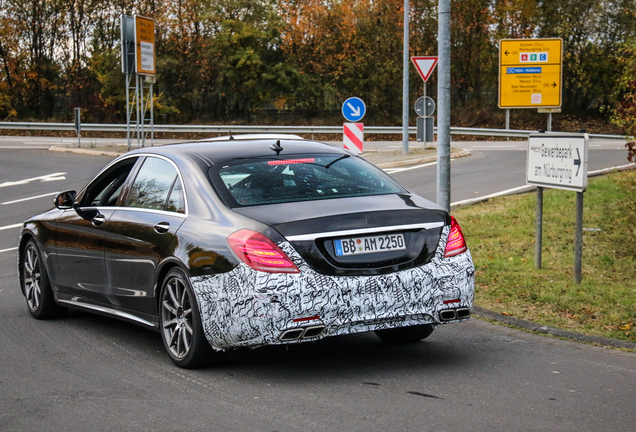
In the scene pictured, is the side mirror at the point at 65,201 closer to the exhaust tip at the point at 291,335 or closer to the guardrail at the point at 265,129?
the exhaust tip at the point at 291,335

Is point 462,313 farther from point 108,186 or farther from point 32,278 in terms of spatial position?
point 32,278

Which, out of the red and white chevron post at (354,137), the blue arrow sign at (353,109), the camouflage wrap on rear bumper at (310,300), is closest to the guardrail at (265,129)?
the blue arrow sign at (353,109)

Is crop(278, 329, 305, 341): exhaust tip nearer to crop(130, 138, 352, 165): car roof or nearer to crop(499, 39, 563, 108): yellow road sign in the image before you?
crop(130, 138, 352, 165): car roof

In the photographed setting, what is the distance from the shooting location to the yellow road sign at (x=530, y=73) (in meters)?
11.2

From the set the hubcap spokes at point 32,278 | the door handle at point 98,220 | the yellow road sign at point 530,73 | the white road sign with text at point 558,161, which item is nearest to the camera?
the door handle at point 98,220

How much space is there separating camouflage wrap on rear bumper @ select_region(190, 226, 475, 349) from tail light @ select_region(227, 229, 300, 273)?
0.04 meters

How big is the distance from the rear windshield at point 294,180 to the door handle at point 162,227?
456mm

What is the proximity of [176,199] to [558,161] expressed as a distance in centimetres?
437

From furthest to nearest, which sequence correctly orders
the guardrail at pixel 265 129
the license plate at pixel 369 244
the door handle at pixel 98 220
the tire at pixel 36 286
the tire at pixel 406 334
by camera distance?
the guardrail at pixel 265 129
the tire at pixel 36 286
the door handle at pixel 98 220
the tire at pixel 406 334
the license plate at pixel 369 244

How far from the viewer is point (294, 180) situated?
620cm

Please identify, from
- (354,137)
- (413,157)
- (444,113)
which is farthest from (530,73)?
(413,157)

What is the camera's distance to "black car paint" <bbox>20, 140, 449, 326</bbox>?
5566 millimetres

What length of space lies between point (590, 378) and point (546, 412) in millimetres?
888

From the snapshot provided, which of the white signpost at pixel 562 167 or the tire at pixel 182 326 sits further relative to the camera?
the white signpost at pixel 562 167
